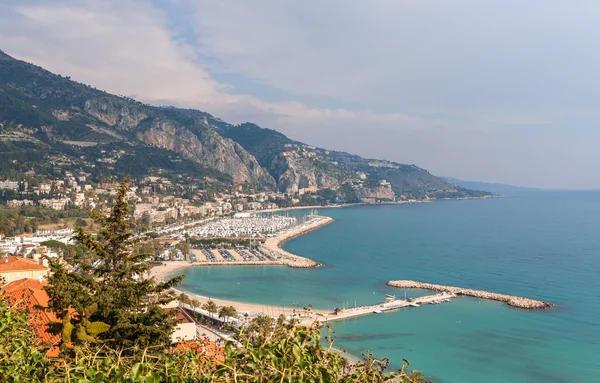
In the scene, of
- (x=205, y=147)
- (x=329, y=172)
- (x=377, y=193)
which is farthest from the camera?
(x=329, y=172)

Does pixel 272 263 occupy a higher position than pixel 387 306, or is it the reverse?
pixel 387 306

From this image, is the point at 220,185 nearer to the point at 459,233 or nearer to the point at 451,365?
the point at 459,233

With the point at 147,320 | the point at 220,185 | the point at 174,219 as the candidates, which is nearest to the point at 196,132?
the point at 220,185

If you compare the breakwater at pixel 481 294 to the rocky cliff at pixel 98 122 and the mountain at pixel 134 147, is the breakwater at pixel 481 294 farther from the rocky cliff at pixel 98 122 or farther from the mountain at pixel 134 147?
the rocky cliff at pixel 98 122

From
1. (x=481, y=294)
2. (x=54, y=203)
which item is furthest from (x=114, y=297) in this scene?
(x=54, y=203)

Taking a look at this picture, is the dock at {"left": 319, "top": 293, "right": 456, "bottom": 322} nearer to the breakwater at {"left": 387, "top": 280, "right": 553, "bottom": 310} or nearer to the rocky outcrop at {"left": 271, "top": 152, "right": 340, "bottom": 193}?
the breakwater at {"left": 387, "top": 280, "right": 553, "bottom": 310}

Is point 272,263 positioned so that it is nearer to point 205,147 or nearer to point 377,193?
point 205,147

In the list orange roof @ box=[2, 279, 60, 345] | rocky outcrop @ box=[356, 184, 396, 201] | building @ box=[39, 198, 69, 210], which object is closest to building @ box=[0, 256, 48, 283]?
orange roof @ box=[2, 279, 60, 345]
